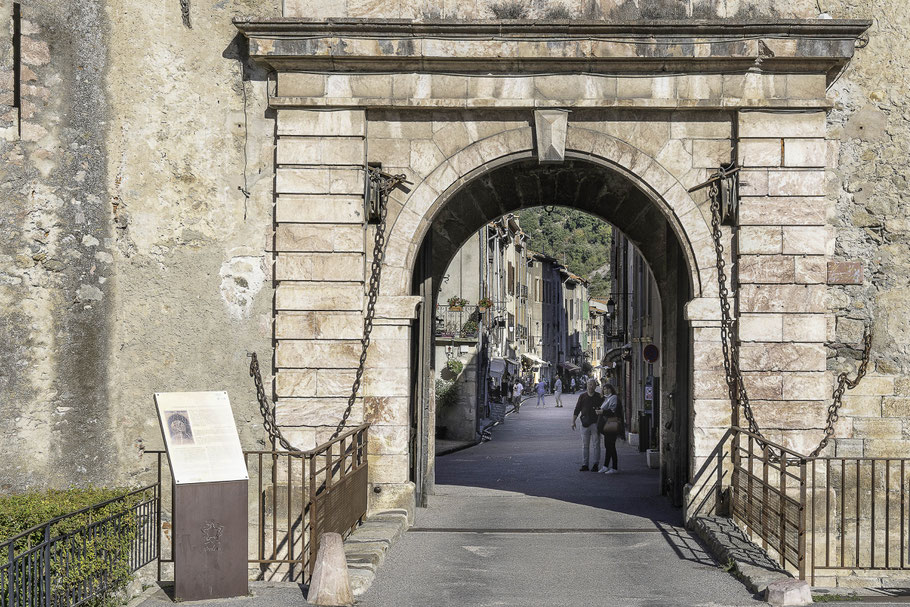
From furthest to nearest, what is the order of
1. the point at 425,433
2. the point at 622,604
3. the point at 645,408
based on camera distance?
1. the point at 645,408
2. the point at 425,433
3. the point at 622,604

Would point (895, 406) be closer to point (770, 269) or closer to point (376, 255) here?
point (770, 269)

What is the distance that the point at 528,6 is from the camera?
33.4ft

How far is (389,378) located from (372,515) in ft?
4.32

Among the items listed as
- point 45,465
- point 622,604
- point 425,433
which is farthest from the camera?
point 425,433

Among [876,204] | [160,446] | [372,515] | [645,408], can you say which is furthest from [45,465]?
[645,408]

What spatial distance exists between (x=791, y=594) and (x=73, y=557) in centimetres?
475

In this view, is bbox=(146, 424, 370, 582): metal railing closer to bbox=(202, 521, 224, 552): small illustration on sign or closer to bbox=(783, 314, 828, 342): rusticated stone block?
bbox=(202, 521, 224, 552): small illustration on sign

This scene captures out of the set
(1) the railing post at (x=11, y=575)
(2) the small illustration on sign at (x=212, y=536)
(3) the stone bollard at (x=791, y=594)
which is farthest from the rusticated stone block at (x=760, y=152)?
(1) the railing post at (x=11, y=575)

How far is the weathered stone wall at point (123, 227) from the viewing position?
1011 cm

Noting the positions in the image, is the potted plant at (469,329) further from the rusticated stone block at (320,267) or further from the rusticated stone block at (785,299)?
the rusticated stone block at (785,299)

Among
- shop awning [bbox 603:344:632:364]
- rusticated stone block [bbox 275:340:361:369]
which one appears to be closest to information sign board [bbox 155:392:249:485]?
rusticated stone block [bbox 275:340:361:369]

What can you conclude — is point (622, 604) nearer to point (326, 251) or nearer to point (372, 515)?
point (372, 515)

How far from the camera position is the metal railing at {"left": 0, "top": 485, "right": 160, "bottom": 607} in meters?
6.43

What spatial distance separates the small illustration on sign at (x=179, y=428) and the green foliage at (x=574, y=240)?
248ft
